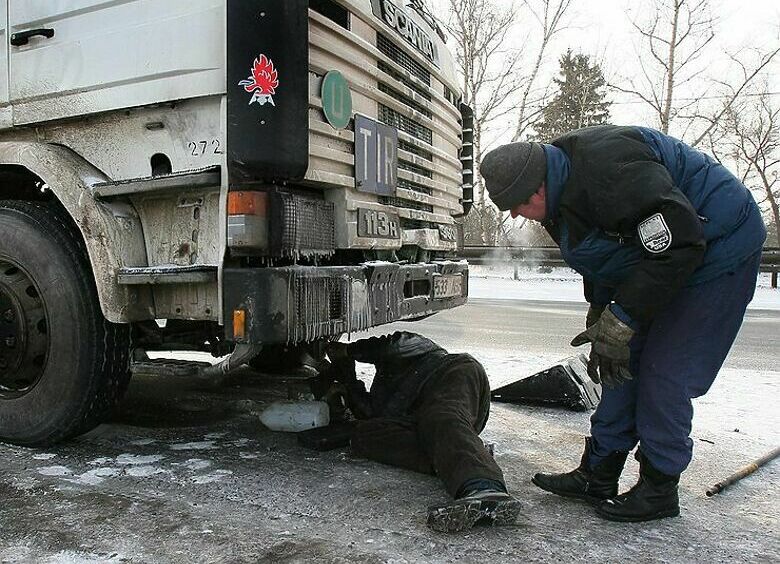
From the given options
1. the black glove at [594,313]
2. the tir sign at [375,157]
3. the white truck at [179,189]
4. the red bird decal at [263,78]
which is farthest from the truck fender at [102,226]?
the black glove at [594,313]

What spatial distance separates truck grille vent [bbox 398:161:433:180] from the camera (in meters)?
3.87

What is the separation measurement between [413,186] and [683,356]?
193cm

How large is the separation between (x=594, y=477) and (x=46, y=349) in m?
2.38

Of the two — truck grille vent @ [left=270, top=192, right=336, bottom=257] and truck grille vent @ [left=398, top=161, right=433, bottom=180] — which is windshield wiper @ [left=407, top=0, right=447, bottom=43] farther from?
truck grille vent @ [left=270, top=192, right=336, bottom=257]

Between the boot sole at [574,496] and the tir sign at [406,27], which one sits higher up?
the tir sign at [406,27]

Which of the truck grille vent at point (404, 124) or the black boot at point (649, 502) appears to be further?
the truck grille vent at point (404, 124)

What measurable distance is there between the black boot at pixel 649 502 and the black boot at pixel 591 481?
5.9 inches

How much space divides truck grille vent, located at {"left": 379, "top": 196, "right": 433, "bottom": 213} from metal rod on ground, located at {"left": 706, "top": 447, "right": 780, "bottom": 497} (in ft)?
6.47

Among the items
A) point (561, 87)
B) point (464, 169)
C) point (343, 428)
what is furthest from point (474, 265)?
point (343, 428)

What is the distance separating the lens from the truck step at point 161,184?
276cm

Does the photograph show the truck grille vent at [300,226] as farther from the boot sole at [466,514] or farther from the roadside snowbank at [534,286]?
the roadside snowbank at [534,286]

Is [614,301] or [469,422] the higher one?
[614,301]

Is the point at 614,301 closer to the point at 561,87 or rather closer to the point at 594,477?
the point at 594,477

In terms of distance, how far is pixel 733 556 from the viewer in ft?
7.23
